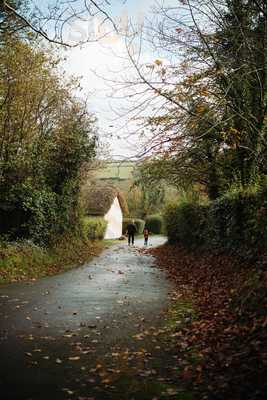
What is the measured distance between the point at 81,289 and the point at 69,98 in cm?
1317

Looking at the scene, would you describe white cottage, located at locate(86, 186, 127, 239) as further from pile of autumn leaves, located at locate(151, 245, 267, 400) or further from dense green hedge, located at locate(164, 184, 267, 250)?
pile of autumn leaves, located at locate(151, 245, 267, 400)

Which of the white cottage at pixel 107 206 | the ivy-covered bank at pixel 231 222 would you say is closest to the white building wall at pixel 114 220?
the white cottage at pixel 107 206

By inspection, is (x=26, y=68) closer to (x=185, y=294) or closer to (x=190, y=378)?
(x=185, y=294)

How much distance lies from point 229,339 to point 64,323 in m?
3.33

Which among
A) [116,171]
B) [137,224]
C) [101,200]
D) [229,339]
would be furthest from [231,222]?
[137,224]

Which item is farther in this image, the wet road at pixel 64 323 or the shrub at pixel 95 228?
the shrub at pixel 95 228

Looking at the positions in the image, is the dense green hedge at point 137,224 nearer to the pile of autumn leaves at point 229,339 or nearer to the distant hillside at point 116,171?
the distant hillside at point 116,171

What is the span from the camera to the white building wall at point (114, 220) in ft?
165

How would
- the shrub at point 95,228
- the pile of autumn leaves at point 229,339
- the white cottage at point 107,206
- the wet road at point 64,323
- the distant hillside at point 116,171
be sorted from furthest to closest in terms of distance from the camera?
the white cottage at point 107,206, the shrub at point 95,228, the distant hillside at point 116,171, the wet road at point 64,323, the pile of autumn leaves at point 229,339

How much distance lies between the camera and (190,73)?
13.4m

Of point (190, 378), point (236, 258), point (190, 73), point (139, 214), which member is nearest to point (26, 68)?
point (190, 73)

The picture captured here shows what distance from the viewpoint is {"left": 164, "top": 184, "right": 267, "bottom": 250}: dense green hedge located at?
11.9m

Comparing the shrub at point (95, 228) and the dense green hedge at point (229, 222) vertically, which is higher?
the dense green hedge at point (229, 222)

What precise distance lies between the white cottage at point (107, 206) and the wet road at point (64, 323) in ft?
114
